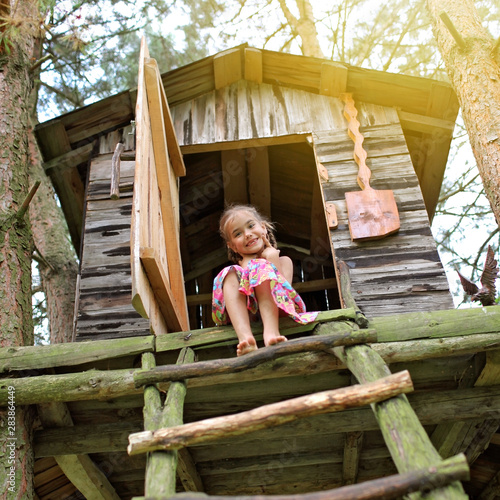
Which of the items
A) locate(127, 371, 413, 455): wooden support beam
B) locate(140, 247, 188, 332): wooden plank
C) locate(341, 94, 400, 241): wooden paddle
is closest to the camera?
locate(127, 371, 413, 455): wooden support beam

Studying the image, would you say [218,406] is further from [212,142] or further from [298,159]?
[298,159]

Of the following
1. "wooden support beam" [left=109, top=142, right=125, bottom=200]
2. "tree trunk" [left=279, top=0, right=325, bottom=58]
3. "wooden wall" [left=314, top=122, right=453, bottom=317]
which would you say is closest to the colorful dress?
"wooden support beam" [left=109, top=142, right=125, bottom=200]

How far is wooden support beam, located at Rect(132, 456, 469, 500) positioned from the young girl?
110 cm

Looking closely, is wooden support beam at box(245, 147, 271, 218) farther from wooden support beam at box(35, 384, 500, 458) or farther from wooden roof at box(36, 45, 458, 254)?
wooden support beam at box(35, 384, 500, 458)

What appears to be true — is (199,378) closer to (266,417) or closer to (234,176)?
(266,417)

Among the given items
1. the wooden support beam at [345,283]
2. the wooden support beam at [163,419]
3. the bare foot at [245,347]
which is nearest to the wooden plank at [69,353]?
the wooden support beam at [163,419]

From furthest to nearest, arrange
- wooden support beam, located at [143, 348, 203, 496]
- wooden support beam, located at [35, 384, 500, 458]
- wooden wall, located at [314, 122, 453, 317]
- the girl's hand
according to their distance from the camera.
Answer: wooden wall, located at [314, 122, 453, 317]
the girl's hand
wooden support beam, located at [35, 384, 500, 458]
wooden support beam, located at [143, 348, 203, 496]

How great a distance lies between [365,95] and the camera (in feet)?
18.5

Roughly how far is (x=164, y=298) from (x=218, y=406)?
31.3 inches

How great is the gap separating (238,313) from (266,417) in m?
0.98

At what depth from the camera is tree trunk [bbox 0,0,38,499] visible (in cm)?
328

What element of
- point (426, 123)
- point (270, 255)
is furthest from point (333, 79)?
point (270, 255)

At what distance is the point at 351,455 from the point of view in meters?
3.92

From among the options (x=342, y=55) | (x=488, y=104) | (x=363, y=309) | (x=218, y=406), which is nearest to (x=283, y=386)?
(x=218, y=406)
